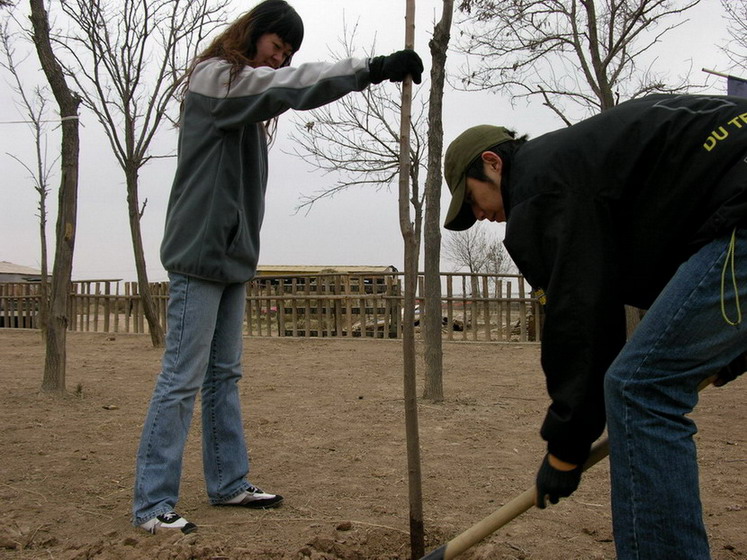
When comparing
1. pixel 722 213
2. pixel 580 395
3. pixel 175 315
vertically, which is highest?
pixel 722 213

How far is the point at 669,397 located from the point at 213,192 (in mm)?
1786

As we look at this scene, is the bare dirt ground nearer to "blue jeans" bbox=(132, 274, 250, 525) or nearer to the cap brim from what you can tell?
"blue jeans" bbox=(132, 274, 250, 525)

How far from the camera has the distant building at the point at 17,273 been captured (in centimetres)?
2473

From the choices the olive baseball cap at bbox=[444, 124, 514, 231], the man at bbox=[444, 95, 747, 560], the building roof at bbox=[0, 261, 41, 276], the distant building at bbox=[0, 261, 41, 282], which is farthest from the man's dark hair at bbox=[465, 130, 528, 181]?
the building roof at bbox=[0, 261, 41, 276]

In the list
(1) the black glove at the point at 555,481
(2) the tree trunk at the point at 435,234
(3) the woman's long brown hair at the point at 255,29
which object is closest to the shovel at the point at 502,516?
(1) the black glove at the point at 555,481

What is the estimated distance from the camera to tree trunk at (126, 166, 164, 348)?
10062 millimetres

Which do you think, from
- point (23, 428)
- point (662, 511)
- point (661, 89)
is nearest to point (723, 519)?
point (662, 511)

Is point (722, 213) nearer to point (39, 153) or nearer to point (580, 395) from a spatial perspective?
point (580, 395)

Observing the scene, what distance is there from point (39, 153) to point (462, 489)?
14.8 metres

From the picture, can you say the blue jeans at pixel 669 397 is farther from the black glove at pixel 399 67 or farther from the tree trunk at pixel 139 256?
the tree trunk at pixel 139 256

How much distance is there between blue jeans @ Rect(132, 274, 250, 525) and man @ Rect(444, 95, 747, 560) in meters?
1.40

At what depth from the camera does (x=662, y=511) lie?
60.4 inches

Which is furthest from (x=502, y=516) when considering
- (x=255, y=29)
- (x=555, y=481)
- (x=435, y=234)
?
(x=435, y=234)

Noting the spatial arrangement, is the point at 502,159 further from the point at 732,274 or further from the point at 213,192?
the point at 213,192
